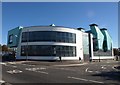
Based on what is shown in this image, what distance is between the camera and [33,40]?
58656 millimetres

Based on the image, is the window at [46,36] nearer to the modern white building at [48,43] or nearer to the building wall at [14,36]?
the modern white building at [48,43]

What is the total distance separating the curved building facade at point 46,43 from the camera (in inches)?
2272

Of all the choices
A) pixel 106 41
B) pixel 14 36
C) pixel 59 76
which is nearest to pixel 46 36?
pixel 14 36

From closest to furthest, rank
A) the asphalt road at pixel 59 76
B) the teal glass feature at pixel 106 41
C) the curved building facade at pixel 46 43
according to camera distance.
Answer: the asphalt road at pixel 59 76, the curved building facade at pixel 46 43, the teal glass feature at pixel 106 41

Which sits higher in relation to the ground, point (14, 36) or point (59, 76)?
point (14, 36)

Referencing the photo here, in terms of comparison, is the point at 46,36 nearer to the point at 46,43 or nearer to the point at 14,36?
the point at 46,43

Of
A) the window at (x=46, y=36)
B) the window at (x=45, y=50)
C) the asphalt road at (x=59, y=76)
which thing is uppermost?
the window at (x=46, y=36)

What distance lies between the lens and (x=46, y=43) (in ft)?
189

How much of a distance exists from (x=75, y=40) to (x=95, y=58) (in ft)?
58.0

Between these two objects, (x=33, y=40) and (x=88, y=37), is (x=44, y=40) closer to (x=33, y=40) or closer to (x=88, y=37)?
(x=33, y=40)

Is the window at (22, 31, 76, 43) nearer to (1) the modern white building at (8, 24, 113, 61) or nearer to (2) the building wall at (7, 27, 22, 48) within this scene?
(1) the modern white building at (8, 24, 113, 61)

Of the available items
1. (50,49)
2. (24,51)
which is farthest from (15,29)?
(50,49)

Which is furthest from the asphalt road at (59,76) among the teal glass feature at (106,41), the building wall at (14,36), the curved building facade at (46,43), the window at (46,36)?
the teal glass feature at (106,41)

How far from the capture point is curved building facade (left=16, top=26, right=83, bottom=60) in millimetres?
57719
